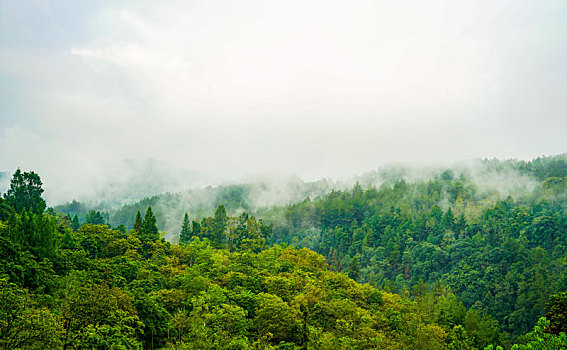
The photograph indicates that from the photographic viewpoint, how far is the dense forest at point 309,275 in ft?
84.2

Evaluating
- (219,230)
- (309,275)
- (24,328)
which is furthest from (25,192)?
(24,328)

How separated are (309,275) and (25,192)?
42102 millimetres

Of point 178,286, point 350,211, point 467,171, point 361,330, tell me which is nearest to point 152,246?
point 178,286

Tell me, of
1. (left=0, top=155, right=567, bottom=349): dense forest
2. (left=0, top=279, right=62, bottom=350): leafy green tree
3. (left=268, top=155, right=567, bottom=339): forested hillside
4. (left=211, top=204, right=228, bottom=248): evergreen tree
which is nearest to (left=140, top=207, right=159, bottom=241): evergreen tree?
(left=0, top=155, right=567, bottom=349): dense forest

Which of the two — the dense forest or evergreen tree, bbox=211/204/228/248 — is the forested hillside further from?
evergreen tree, bbox=211/204/228/248

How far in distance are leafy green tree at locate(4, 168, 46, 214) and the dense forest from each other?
7.5 inches

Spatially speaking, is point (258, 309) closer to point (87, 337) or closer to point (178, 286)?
point (178, 286)

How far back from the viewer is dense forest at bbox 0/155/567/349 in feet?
84.2

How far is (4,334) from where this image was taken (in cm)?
1880

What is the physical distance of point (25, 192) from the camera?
199 feet

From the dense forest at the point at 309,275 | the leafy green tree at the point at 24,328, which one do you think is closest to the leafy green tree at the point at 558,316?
the dense forest at the point at 309,275

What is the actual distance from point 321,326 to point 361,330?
515 centimetres

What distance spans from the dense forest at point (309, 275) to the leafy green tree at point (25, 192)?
191 mm

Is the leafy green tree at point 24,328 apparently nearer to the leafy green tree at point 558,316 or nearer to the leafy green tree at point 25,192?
the leafy green tree at point 558,316
